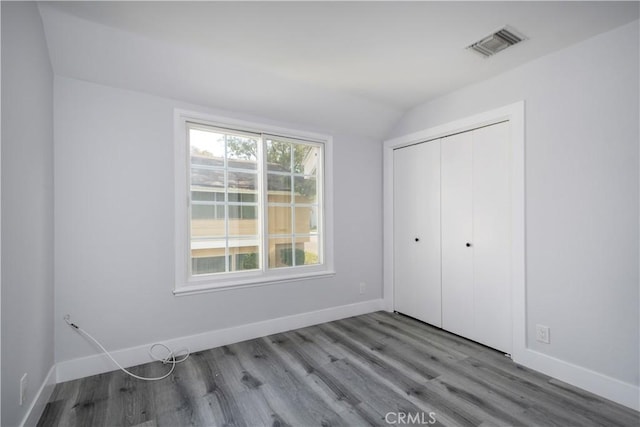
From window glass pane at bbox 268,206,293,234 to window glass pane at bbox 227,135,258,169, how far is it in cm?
50

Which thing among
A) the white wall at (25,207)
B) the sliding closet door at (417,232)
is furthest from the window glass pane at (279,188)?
the white wall at (25,207)

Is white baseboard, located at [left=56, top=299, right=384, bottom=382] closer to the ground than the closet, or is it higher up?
closer to the ground

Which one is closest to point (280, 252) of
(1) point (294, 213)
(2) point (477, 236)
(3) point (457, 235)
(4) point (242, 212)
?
(1) point (294, 213)

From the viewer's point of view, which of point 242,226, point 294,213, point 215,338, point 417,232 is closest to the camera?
point 215,338

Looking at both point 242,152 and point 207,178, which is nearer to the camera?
point 207,178

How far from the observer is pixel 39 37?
181 cm

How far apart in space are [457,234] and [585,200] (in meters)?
1.06

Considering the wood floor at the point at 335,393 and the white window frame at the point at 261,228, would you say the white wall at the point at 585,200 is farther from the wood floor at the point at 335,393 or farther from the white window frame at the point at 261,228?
the white window frame at the point at 261,228

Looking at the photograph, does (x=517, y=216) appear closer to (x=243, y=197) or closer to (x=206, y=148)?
(x=243, y=197)

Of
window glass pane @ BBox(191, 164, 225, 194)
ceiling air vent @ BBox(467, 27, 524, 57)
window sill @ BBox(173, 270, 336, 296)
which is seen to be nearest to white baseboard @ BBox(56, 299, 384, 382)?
window sill @ BBox(173, 270, 336, 296)

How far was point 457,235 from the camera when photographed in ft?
9.68

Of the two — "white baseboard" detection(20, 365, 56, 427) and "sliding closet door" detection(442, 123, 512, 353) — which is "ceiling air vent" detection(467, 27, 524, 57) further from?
"white baseboard" detection(20, 365, 56, 427)

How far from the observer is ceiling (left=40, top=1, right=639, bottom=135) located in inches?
69.6

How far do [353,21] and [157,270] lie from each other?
2363 mm
